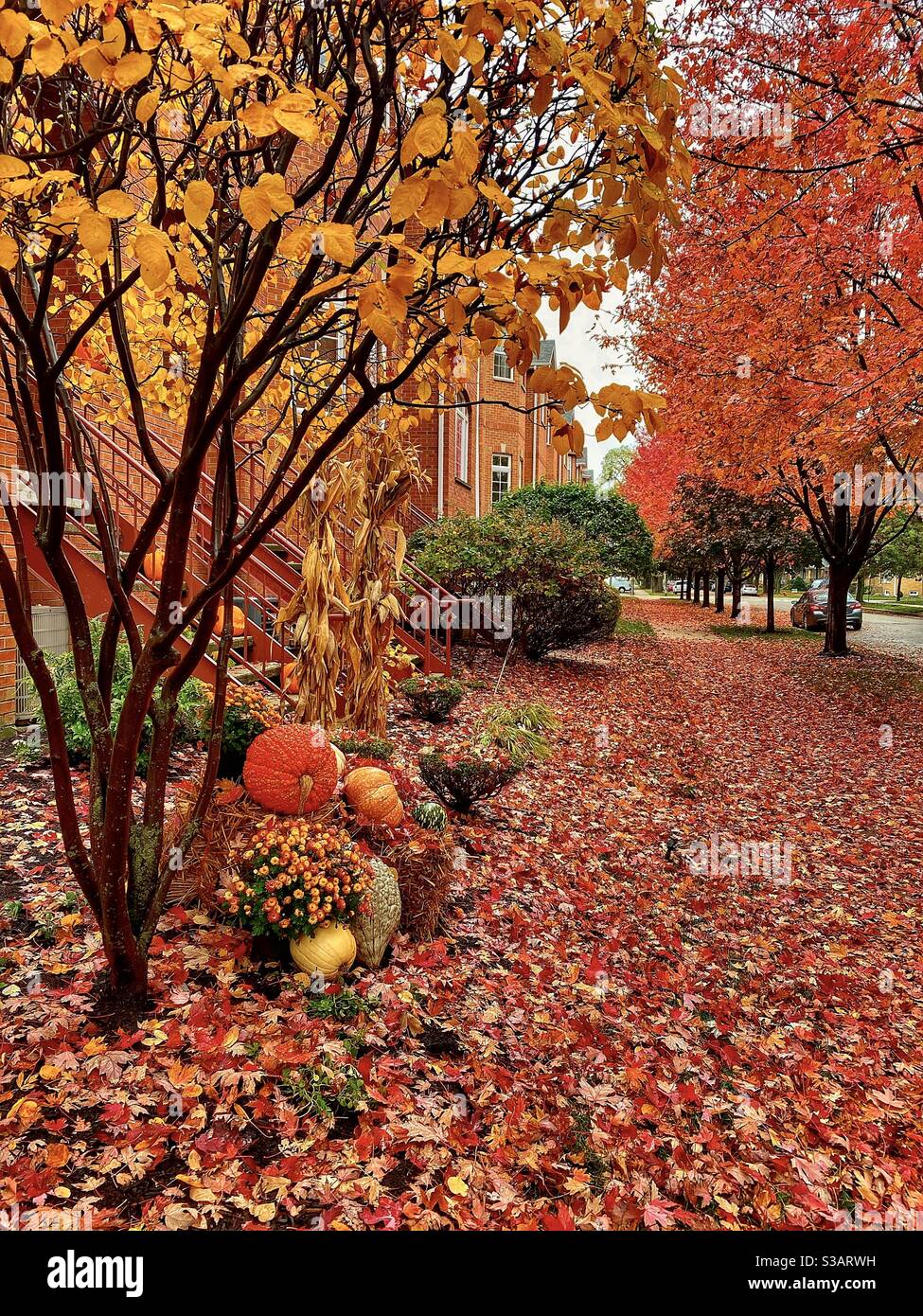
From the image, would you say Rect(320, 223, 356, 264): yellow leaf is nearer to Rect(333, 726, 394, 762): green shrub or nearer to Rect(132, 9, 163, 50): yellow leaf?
Rect(132, 9, 163, 50): yellow leaf

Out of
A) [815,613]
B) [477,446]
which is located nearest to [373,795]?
[477,446]

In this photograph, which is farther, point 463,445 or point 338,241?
point 463,445

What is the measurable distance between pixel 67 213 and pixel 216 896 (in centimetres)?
300

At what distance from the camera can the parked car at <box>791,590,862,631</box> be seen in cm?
2689

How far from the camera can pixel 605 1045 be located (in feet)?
12.7

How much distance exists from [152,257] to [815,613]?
28479 millimetres

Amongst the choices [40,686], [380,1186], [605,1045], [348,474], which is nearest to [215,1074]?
Result: [380,1186]

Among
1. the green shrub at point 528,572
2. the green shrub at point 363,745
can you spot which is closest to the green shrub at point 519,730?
the green shrub at point 363,745

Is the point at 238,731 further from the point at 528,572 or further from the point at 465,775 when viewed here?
the point at 528,572

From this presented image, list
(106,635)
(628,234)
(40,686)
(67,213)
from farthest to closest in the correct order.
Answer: (106,635)
(40,686)
(628,234)
(67,213)

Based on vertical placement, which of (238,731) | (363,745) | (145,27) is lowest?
(363,745)

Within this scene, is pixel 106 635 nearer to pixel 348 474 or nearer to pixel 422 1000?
pixel 422 1000

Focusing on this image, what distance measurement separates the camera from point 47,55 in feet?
5.61

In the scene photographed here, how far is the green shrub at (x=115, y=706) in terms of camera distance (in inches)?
199
